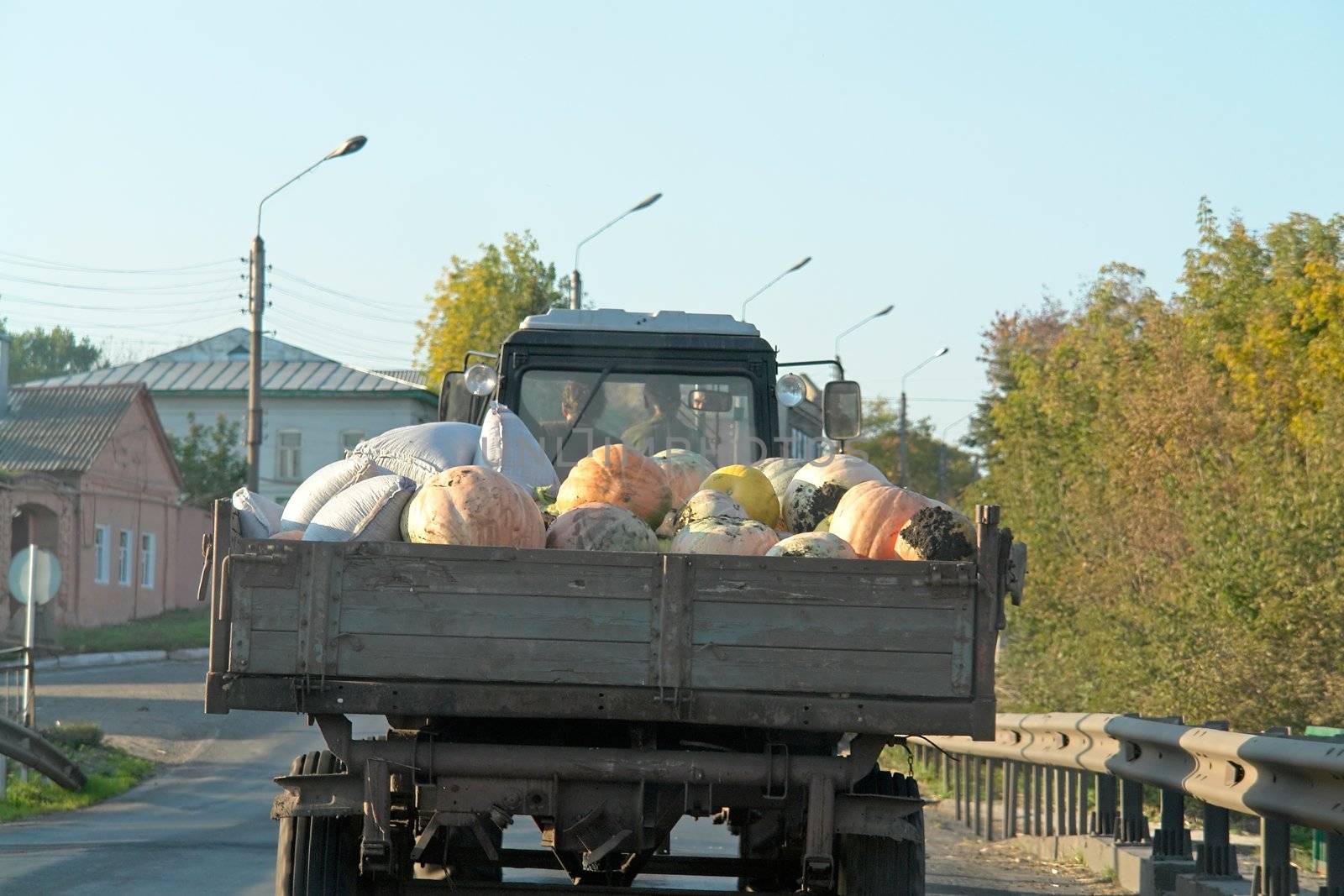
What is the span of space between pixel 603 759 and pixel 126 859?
236 inches

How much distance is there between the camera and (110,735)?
68.9 ft

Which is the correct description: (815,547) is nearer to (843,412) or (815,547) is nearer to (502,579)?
(502,579)

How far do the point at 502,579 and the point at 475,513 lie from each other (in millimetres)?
518

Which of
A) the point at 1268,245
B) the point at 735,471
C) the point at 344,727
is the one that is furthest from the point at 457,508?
the point at 1268,245

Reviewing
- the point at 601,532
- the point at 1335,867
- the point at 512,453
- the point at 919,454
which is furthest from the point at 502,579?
the point at 919,454

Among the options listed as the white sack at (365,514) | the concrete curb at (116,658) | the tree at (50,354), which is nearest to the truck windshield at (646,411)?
the white sack at (365,514)

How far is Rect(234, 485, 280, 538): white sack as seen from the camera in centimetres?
642

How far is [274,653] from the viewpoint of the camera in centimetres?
563

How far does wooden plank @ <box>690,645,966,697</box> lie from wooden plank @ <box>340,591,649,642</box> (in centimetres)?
27

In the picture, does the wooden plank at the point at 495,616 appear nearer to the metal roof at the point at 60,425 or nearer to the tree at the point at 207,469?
the metal roof at the point at 60,425

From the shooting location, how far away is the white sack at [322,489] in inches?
268

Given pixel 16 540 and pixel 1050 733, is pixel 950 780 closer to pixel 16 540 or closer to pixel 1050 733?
A: pixel 1050 733

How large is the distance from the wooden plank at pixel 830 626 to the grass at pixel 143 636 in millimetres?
28195

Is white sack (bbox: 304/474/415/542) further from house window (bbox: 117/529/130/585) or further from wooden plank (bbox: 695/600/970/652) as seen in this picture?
house window (bbox: 117/529/130/585)
